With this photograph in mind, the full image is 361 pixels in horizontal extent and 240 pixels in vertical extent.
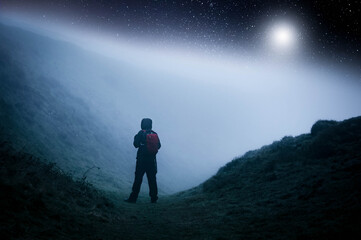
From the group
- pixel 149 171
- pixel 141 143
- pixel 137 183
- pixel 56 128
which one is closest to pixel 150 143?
pixel 141 143

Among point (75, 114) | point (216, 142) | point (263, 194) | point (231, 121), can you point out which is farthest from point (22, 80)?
point (231, 121)

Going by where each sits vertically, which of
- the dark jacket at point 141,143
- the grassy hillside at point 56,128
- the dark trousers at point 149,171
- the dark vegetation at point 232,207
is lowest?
the dark vegetation at point 232,207

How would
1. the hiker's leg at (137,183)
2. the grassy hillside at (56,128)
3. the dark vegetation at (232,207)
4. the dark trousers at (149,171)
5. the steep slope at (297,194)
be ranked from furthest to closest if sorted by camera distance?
the grassy hillside at (56,128) < the dark trousers at (149,171) < the hiker's leg at (137,183) < the steep slope at (297,194) < the dark vegetation at (232,207)

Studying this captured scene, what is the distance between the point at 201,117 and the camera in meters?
70.6

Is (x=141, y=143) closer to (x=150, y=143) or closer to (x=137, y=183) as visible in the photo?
(x=150, y=143)

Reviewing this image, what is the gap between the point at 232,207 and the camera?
589cm

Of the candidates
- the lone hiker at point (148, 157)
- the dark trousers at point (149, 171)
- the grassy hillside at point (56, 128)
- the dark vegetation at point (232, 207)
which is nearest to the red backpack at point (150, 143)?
the lone hiker at point (148, 157)

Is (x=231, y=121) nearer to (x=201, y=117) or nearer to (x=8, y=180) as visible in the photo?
(x=201, y=117)

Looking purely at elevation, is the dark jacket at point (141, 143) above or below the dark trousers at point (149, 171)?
above

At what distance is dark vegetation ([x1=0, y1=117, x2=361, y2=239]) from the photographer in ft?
10.4

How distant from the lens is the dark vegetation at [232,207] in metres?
3.16

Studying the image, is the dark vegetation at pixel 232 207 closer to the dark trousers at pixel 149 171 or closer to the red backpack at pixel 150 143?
the dark trousers at pixel 149 171

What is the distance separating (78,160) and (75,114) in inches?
394

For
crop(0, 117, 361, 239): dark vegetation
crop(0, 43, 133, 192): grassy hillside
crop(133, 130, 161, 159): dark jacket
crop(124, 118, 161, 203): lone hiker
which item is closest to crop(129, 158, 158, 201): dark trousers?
crop(124, 118, 161, 203): lone hiker
